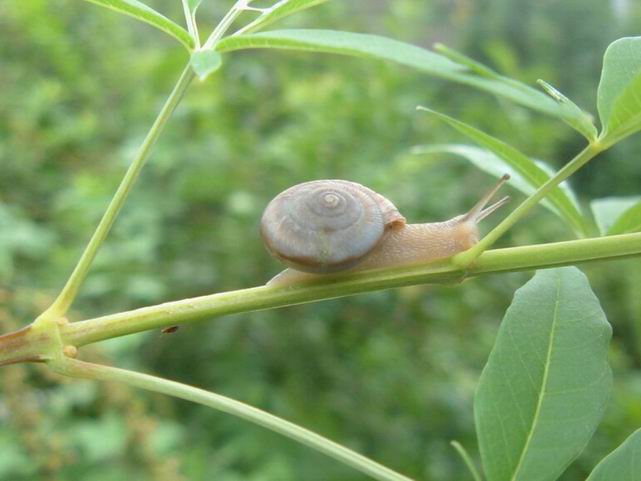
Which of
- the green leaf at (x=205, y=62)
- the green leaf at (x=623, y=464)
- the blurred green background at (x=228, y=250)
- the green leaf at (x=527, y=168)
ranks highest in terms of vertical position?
the blurred green background at (x=228, y=250)

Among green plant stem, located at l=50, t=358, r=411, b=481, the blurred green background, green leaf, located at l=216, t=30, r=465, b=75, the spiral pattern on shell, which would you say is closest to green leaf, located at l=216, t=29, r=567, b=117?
green leaf, located at l=216, t=30, r=465, b=75

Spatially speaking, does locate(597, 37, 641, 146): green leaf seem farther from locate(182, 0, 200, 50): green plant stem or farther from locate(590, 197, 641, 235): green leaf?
locate(182, 0, 200, 50): green plant stem

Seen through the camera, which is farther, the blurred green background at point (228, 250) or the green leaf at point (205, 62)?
the blurred green background at point (228, 250)

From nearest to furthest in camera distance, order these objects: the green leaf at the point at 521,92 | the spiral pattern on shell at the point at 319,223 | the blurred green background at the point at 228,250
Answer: the green leaf at the point at 521,92 → the spiral pattern on shell at the point at 319,223 → the blurred green background at the point at 228,250

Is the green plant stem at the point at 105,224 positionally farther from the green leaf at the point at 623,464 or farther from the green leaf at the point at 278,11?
the green leaf at the point at 623,464

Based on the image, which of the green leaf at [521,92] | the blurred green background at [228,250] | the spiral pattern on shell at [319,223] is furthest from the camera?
the blurred green background at [228,250]

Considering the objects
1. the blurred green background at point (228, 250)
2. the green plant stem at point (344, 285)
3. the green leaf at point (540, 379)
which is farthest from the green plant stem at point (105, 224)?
the blurred green background at point (228, 250)

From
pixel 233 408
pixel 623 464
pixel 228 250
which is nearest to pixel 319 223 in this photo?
pixel 233 408

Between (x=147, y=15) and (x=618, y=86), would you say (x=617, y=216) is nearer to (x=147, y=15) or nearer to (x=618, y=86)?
(x=618, y=86)
